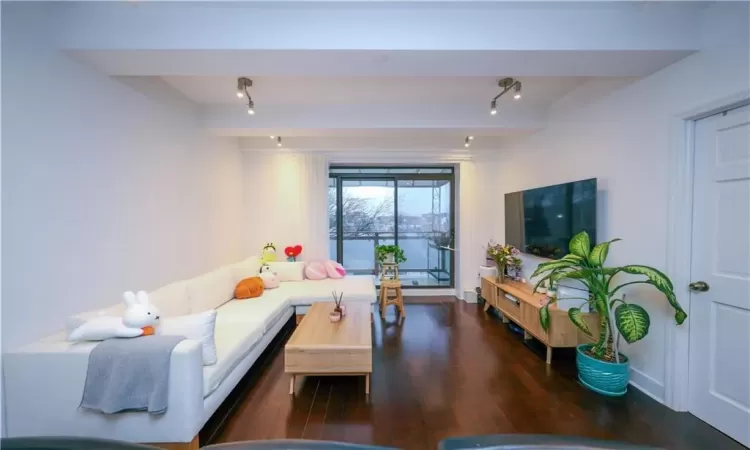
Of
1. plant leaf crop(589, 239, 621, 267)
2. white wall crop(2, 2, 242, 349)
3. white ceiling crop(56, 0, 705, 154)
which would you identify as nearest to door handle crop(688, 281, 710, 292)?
plant leaf crop(589, 239, 621, 267)

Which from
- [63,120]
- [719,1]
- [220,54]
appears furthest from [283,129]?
[719,1]

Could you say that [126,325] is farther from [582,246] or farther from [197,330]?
[582,246]

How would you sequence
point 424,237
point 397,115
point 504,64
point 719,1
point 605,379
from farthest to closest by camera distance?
point 424,237 < point 397,115 < point 605,379 < point 504,64 < point 719,1

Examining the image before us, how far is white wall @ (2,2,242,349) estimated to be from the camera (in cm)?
167

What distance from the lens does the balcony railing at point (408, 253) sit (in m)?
5.38

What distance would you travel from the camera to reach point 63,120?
6.32 ft

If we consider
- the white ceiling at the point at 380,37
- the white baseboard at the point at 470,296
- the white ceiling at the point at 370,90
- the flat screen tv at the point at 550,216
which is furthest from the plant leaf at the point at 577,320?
the white baseboard at the point at 470,296

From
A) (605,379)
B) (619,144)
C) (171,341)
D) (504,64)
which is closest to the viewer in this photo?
(171,341)

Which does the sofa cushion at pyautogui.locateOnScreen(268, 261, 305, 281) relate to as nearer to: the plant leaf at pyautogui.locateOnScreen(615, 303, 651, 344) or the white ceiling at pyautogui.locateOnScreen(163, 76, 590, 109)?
the white ceiling at pyautogui.locateOnScreen(163, 76, 590, 109)

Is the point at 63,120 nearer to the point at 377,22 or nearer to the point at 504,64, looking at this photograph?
the point at 377,22

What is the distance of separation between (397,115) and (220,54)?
194cm

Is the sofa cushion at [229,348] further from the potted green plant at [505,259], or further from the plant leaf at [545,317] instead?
the potted green plant at [505,259]

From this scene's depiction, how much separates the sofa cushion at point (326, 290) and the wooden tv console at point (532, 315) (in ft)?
5.08

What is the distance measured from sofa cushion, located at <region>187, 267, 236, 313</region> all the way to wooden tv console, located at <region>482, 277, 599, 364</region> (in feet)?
10.4
